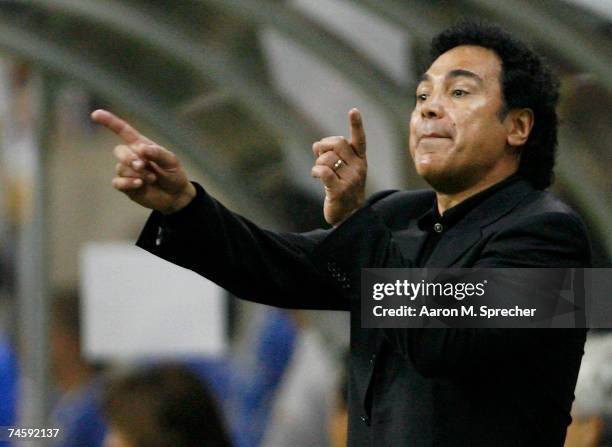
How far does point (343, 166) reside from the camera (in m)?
2.59

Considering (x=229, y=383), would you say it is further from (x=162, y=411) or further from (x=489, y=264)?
(x=489, y=264)

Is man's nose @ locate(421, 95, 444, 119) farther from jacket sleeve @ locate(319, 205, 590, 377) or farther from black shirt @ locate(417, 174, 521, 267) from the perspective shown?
jacket sleeve @ locate(319, 205, 590, 377)

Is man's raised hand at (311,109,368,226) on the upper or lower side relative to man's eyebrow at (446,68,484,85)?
lower

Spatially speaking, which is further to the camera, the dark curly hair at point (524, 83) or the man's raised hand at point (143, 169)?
the dark curly hair at point (524, 83)

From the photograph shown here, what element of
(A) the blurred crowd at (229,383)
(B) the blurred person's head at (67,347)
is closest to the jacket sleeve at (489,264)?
(A) the blurred crowd at (229,383)

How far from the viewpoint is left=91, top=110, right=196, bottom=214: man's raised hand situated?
8.30ft

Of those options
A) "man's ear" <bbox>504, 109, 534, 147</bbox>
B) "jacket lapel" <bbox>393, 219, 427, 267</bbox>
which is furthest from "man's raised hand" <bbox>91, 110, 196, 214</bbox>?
"man's ear" <bbox>504, 109, 534, 147</bbox>

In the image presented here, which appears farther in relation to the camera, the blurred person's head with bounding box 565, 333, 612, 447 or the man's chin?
the blurred person's head with bounding box 565, 333, 612, 447

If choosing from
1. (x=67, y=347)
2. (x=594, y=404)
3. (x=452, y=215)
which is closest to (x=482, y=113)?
(x=452, y=215)

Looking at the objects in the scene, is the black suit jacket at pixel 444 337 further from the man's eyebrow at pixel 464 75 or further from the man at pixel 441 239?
the man's eyebrow at pixel 464 75

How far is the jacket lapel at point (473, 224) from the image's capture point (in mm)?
2734

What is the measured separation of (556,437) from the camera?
273cm

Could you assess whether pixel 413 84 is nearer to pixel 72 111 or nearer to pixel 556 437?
pixel 72 111

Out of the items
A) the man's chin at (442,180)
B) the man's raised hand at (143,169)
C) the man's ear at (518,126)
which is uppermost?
the man's ear at (518,126)
